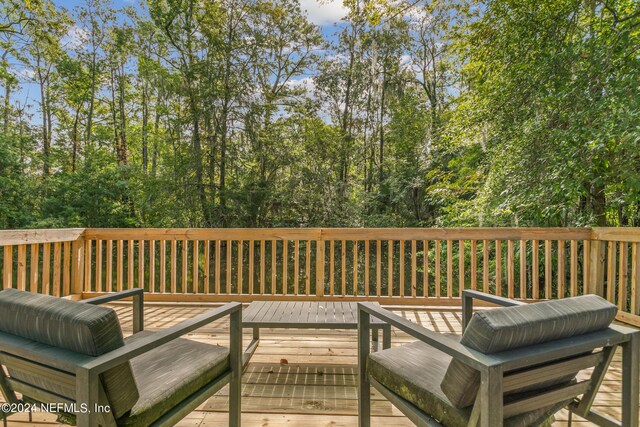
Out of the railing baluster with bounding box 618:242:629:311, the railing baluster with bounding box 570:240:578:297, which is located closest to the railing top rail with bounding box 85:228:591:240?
the railing baluster with bounding box 570:240:578:297

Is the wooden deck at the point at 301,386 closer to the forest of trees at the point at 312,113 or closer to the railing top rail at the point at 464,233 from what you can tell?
the railing top rail at the point at 464,233

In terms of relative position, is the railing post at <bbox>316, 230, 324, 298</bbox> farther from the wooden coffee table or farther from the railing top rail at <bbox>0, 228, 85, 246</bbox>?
the railing top rail at <bbox>0, 228, 85, 246</bbox>

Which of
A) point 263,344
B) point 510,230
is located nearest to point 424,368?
point 263,344

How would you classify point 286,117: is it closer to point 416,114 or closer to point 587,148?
point 416,114

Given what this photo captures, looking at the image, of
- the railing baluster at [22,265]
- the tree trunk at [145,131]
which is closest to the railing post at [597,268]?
the railing baluster at [22,265]

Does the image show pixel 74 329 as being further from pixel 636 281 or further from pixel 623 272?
pixel 623 272

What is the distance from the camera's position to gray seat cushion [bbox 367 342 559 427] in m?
1.08

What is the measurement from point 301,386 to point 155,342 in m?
1.21

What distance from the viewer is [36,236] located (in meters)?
3.14

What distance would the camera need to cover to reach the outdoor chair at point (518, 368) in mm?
959

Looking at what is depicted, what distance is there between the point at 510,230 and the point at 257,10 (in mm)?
8815

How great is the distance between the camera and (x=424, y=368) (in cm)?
134

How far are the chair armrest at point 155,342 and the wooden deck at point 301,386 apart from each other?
52 centimetres

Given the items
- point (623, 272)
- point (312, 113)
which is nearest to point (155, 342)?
point (623, 272)
